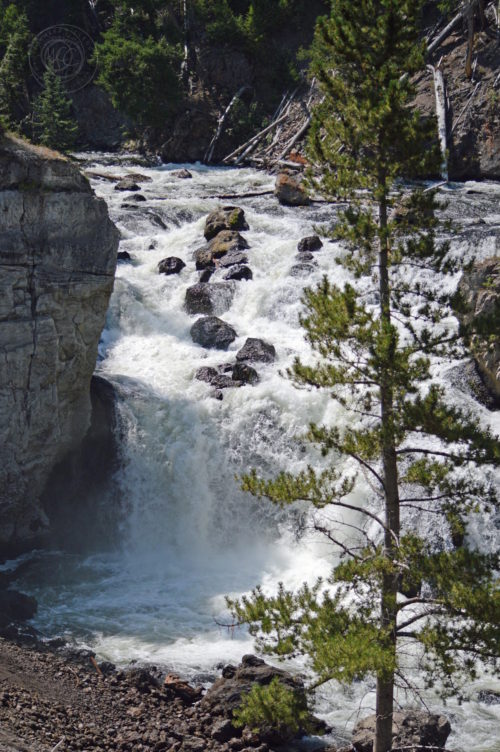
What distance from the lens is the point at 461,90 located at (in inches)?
1538

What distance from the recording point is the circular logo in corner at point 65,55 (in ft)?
180

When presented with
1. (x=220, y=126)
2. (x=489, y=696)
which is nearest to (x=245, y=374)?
(x=489, y=696)

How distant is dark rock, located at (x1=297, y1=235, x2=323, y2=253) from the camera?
95.2 feet

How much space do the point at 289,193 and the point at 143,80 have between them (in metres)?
17.2

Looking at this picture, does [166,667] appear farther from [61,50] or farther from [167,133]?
[61,50]

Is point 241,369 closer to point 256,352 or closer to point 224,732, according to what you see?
point 256,352

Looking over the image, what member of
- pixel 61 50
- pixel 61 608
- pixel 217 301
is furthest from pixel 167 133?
pixel 61 608

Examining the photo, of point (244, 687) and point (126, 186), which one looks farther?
point (126, 186)

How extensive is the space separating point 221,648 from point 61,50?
47.3 m

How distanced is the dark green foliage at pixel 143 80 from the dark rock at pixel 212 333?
2399cm

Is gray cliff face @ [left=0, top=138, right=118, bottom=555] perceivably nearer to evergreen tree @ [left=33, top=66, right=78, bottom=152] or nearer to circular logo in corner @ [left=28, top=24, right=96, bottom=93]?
evergreen tree @ [left=33, top=66, right=78, bottom=152]

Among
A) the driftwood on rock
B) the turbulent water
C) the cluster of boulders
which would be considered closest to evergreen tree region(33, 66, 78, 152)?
the driftwood on rock

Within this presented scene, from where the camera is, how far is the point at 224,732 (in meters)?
13.8

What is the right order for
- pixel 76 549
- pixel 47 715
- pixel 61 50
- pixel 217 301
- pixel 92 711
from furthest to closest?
pixel 61 50
pixel 217 301
pixel 76 549
pixel 92 711
pixel 47 715
